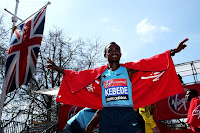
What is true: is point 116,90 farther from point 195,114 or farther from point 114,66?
point 195,114

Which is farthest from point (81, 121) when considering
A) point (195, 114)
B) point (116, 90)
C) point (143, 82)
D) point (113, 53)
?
point (195, 114)

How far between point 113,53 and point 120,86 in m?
0.60

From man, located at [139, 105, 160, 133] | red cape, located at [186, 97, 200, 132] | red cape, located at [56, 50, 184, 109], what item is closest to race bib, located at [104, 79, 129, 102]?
red cape, located at [56, 50, 184, 109]

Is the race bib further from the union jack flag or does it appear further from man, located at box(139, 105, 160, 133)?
the union jack flag

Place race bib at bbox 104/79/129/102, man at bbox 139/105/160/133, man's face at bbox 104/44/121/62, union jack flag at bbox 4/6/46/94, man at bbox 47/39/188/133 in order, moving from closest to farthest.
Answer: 1. man at bbox 47/39/188/133
2. race bib at bbox 104/79/129/102
3. man's face at bbox 104/44/121/62
4. man at bbox 139/105/160/133
5. union jack flag at bbox 4/6/46/94

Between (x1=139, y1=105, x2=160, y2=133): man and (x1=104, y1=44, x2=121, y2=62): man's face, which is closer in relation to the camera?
(x1=104, y1=44, x2=121, y2=62): man's face

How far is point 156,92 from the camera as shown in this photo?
3250 mm

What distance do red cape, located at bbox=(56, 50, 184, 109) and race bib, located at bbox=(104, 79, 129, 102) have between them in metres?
0.38

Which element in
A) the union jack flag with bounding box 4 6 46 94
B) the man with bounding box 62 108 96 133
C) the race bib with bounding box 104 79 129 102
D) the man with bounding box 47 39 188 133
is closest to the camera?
the man with bounding box 47 39 188 133

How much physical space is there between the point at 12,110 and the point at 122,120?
19171mm

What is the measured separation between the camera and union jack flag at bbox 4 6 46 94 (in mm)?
6078

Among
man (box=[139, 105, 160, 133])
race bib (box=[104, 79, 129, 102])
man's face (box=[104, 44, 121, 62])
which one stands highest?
man's face (box=[104, 44, 121, 62])

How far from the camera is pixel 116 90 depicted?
286 centimetres

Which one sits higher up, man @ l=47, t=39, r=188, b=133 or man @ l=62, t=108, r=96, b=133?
man @ l=47, t=39, r=188, b=133
